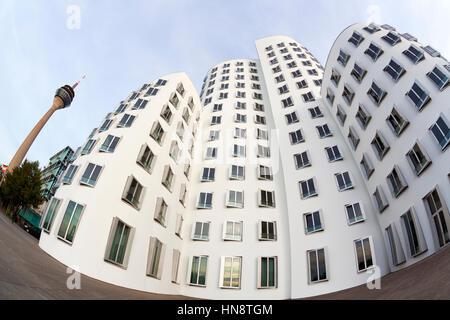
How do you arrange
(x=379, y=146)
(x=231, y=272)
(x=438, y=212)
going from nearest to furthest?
(x=438, y=212) < (x=231, y=272) < (x=379, y=146)

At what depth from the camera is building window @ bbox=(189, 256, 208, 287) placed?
18531mm

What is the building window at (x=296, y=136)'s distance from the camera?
26025mm

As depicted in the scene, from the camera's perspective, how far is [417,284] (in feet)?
32.9

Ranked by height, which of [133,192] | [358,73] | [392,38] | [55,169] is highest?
[392,38]

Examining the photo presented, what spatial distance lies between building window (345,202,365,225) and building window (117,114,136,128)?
1988 cm

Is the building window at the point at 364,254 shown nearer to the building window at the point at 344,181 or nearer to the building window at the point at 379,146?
the building window at the point at 344,181

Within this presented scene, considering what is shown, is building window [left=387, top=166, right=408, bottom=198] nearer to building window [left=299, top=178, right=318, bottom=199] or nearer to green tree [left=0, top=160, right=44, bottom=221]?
building window [left=299, top=178, right=318, bottom=199]

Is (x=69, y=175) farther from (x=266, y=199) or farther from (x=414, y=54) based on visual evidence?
(x=414, y=54)

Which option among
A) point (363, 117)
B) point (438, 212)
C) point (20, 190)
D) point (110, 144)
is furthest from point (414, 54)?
point (20, 190)

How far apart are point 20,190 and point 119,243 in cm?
2324

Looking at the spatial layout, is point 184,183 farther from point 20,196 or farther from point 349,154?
point 20,196

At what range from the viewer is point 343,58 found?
26047mm
